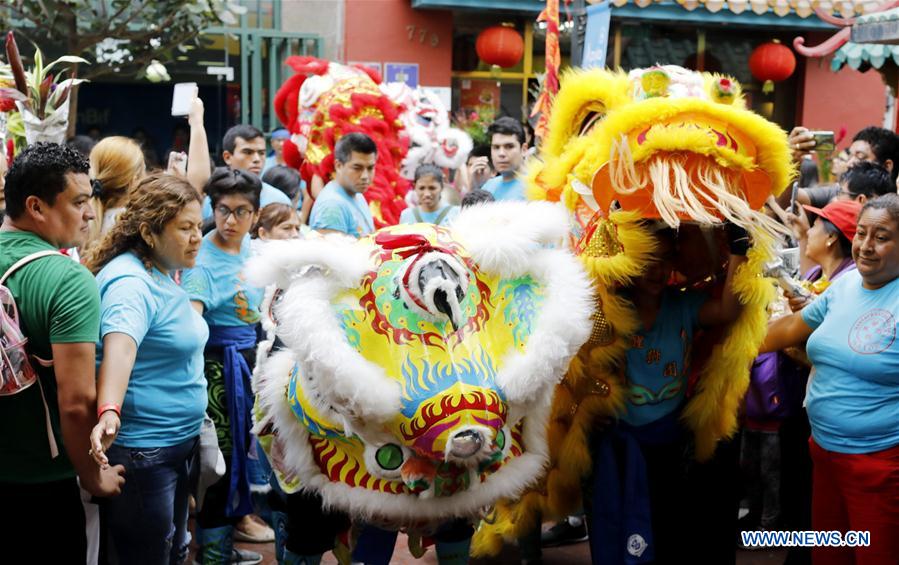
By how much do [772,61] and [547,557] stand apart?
35.1 ft

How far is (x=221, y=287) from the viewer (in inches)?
159

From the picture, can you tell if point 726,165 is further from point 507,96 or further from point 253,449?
point 507,96

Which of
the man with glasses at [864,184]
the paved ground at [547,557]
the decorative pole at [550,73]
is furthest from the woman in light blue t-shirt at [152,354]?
the man with glasses at [864,184]

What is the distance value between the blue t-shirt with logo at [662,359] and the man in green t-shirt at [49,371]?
180cm

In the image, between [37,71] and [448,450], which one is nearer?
[448,450]

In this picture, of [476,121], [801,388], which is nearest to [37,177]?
[801,388]

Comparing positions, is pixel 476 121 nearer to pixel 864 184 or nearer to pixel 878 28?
pixel 878 28

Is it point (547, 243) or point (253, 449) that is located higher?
point (547, 243)

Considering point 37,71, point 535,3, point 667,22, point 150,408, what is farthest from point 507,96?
point 150,408

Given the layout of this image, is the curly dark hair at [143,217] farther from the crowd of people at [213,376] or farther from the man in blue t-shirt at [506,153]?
the man in blue t-shirt at [506,153]

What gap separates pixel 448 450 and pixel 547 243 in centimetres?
80

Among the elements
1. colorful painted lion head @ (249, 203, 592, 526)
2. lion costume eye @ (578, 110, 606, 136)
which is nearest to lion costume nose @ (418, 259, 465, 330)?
colorful painted lion head @ (249, 203, 592, 526)

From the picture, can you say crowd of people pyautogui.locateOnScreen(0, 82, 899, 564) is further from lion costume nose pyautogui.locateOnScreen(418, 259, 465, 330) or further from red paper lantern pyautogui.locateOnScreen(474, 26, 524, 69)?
red paper lantern pyautogui.locateOnScreen(474, 26, 524, 69)

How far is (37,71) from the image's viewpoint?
3.99 meters
